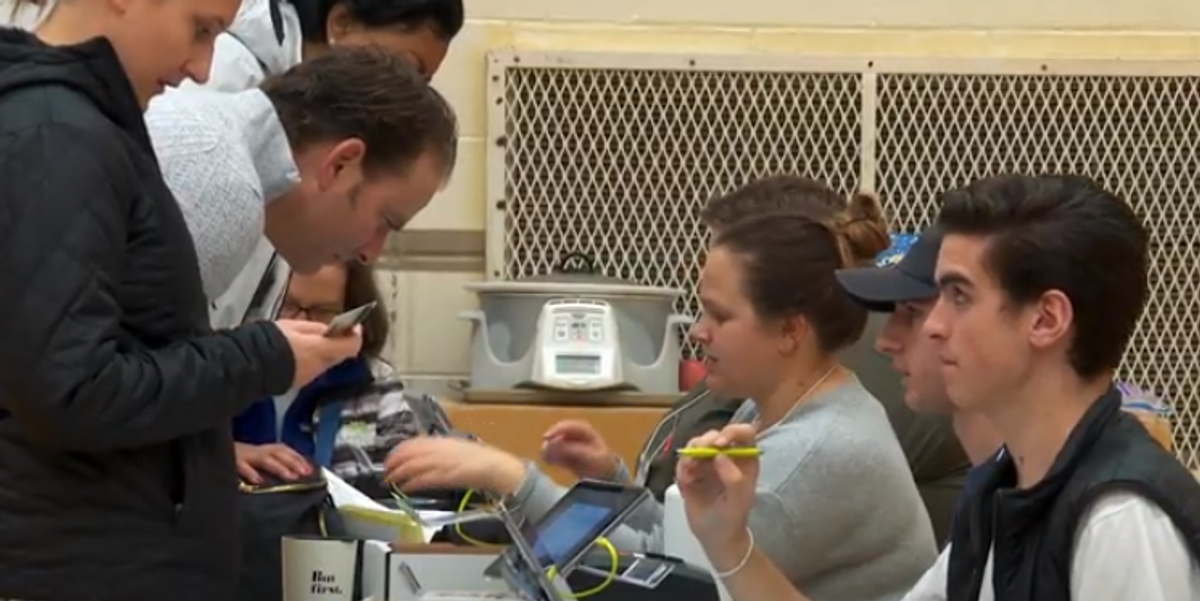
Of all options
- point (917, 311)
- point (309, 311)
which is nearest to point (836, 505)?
point (917, 311)

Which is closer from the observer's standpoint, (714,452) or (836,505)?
(714,452)

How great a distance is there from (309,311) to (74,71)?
1336mm

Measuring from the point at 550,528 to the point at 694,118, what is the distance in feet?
6.24

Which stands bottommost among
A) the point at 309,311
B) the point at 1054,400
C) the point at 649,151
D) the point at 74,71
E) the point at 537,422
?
the point at 537,422

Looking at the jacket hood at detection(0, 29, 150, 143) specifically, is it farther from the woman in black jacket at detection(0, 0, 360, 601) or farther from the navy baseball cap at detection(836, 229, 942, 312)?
the navy baseball cap at detection(836, 229, 942, 312)

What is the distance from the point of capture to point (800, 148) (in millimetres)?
3316

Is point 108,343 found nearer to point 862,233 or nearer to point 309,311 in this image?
point 862,233

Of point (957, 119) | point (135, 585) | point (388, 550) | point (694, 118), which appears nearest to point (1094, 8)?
point (957, 119)

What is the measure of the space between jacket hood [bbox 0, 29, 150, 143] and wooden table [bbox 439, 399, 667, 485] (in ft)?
5.48

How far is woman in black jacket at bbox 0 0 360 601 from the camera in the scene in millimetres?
1223

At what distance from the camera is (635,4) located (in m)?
3.41

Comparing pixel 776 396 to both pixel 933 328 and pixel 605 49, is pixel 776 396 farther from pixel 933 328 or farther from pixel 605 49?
pixel 605 49

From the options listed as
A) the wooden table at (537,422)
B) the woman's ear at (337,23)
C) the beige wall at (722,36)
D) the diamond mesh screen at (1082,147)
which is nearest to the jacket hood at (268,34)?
the woman's ear at (337,23)

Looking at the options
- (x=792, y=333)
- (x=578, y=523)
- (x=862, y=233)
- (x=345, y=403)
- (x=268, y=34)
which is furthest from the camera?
(x=345, y=403)
